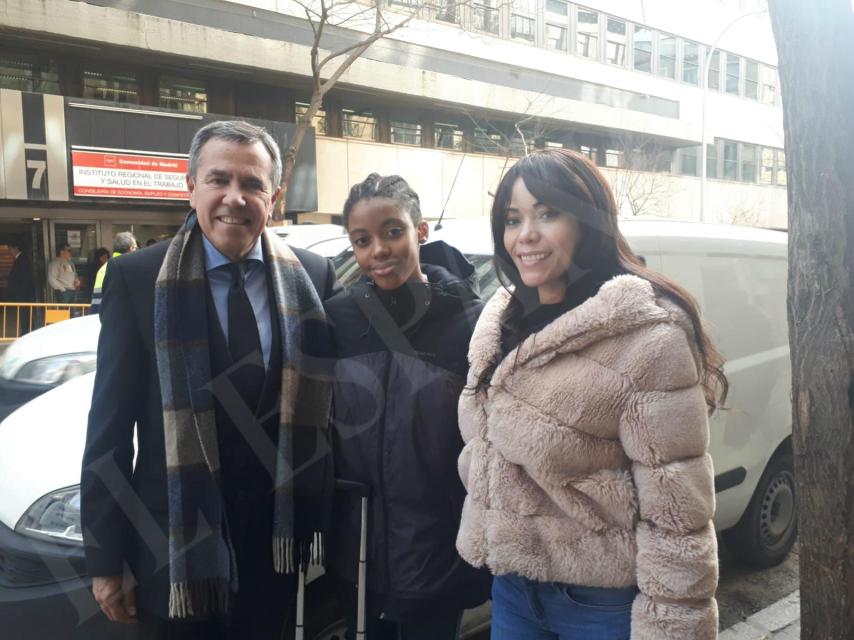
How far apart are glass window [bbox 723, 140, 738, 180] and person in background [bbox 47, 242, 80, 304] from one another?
25.7 m

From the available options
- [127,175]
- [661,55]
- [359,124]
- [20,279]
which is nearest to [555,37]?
[661,55]

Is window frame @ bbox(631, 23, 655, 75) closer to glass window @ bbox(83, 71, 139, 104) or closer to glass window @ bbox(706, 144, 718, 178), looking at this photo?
glass window @ bbox(706, 144, 718, 178)

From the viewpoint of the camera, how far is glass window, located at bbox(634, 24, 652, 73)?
88.6 ft

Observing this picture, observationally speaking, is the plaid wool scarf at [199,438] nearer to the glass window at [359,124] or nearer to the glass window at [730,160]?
the glass window at [359,124]

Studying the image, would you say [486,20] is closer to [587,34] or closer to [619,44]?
[587,34]

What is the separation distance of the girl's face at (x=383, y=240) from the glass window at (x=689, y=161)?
2908 centimetres

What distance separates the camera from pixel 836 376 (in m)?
2.26

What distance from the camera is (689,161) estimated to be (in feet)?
95.7

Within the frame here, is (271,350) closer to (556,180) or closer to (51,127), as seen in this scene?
(556,180)

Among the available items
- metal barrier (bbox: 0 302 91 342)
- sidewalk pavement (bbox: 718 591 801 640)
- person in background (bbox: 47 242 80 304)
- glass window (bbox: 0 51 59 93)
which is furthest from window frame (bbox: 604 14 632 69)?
sidewalk pavement (bbox: 718 591 801 640)

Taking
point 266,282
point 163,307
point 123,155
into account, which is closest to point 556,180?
point 266,282

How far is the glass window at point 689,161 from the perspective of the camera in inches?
1136

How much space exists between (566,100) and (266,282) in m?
22.9

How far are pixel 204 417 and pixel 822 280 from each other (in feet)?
6.26
